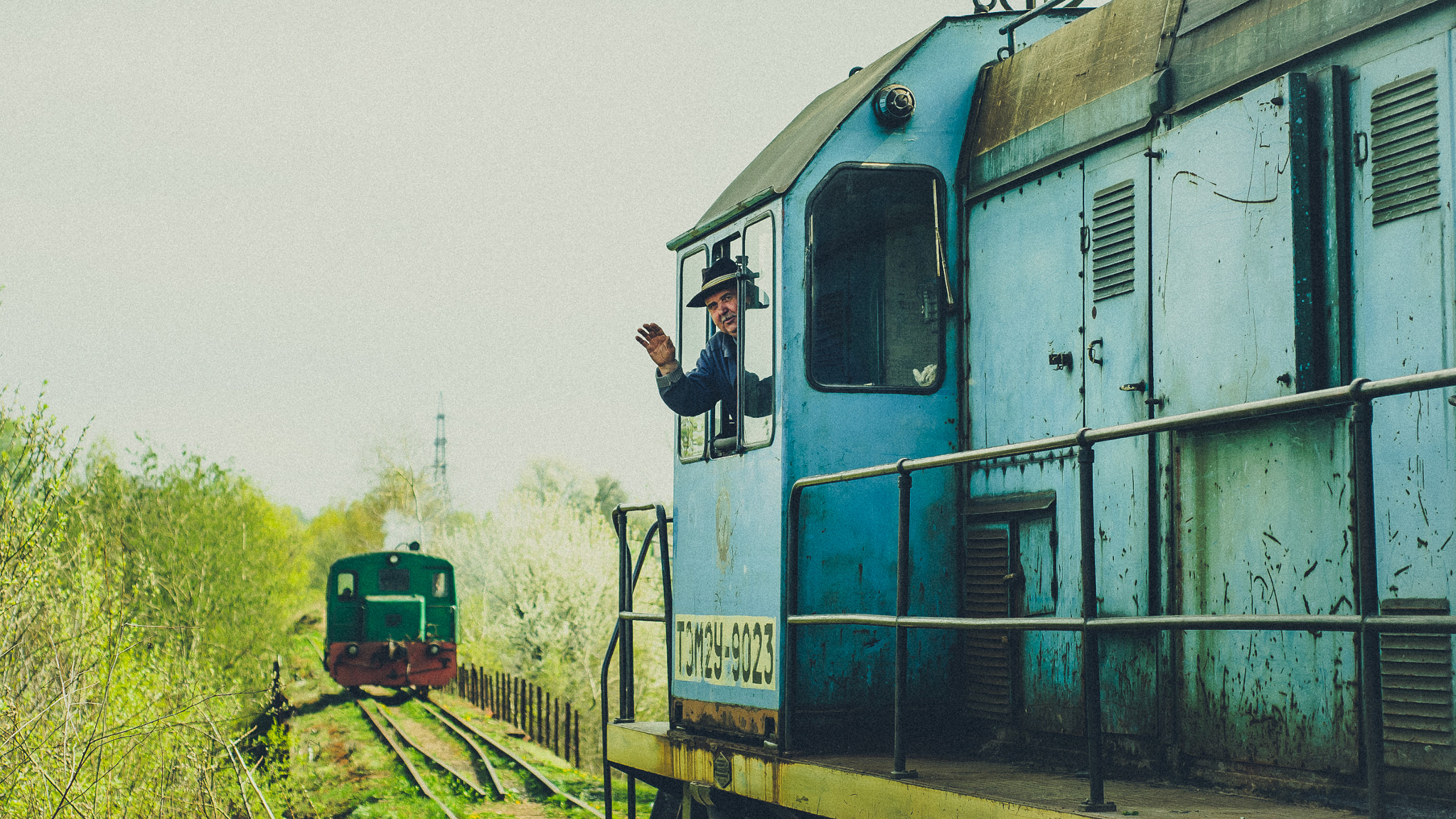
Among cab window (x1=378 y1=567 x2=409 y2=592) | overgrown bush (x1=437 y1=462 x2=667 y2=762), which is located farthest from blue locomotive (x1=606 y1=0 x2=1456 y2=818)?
overgrown bush (x1=437 y1=462 x2=667 y2=762)

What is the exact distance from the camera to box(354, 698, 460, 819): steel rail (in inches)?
588

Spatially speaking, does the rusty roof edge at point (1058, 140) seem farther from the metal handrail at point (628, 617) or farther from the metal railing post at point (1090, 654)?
the metal handrail at point (628, 617)

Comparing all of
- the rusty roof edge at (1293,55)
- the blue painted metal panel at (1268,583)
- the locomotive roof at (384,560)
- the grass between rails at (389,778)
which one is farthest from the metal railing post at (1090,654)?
the locomotive roof at (384,560)

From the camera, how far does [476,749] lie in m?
19.2

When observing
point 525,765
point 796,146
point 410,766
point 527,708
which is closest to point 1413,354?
point 796,146

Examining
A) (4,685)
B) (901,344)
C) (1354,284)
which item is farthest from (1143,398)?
(4,685)

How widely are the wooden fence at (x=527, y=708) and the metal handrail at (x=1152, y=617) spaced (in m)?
18.4

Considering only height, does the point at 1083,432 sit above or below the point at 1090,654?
above

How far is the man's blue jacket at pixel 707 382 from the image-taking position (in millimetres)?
5023

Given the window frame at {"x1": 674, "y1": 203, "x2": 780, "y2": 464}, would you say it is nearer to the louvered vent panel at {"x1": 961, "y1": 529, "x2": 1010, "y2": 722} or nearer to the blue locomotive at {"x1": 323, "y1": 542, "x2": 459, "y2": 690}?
the louvered vent panel at {"x1": 961, "y1": 529, "x2": 1010, "y2": 722}

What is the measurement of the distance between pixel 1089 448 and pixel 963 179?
1.98 meters

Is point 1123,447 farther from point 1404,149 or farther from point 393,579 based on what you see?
point 393,579

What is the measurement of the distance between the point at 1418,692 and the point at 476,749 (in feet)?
58.6

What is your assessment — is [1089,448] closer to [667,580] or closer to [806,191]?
[806,191]
